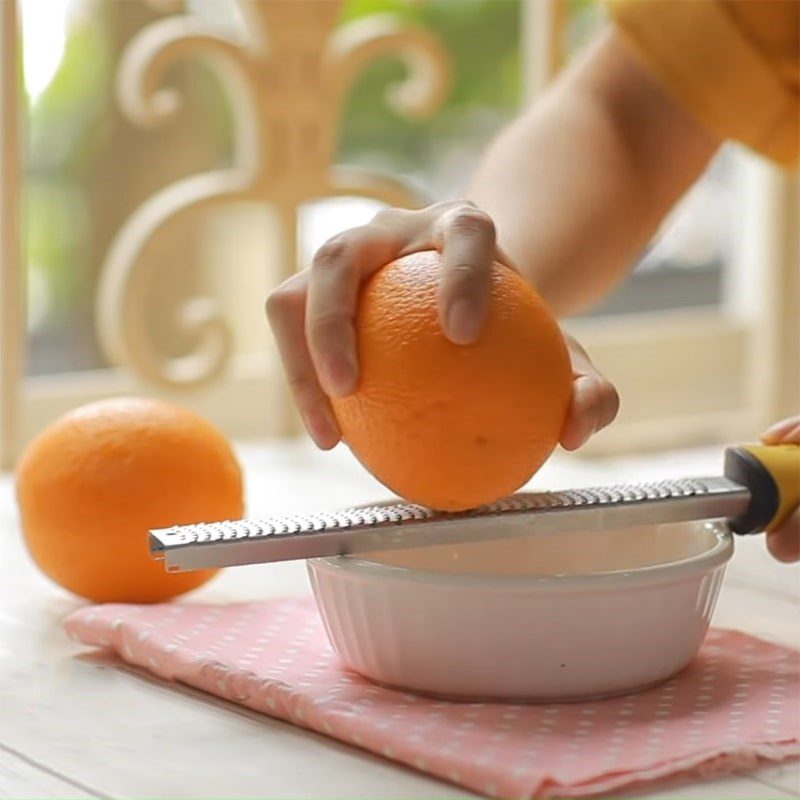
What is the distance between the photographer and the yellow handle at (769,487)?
2.67 ft

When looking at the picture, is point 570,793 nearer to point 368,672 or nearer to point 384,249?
point 368,672

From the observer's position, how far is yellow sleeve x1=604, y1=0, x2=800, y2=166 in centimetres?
114

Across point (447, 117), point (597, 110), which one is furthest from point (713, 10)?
point (447, 117)

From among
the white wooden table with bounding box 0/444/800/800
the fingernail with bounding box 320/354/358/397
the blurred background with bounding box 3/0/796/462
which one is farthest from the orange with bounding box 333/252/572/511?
the blurred background with bounding box 3/0/796/462

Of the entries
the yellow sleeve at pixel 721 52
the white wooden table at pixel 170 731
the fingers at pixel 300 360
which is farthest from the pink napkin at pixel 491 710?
the yellow sleeve at pixel 721 52

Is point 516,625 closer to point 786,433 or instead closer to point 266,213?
point 786,433

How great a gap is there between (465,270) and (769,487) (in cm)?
22

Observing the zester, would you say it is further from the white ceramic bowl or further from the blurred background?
the blurred background

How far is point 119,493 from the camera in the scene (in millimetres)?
875

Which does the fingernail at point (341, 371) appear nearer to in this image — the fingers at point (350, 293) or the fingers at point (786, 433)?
the fingers at point (350, 293)

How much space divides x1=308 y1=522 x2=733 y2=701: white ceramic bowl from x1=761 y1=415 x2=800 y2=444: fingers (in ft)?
0.34

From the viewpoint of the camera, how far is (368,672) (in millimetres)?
755

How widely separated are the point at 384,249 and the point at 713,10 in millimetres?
496

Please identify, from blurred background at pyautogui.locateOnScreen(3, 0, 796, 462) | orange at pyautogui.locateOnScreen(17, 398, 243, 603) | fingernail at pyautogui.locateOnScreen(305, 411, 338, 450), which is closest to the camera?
fingernail at pyautogui.locateOnScreen(305, 411, 338, 450)
